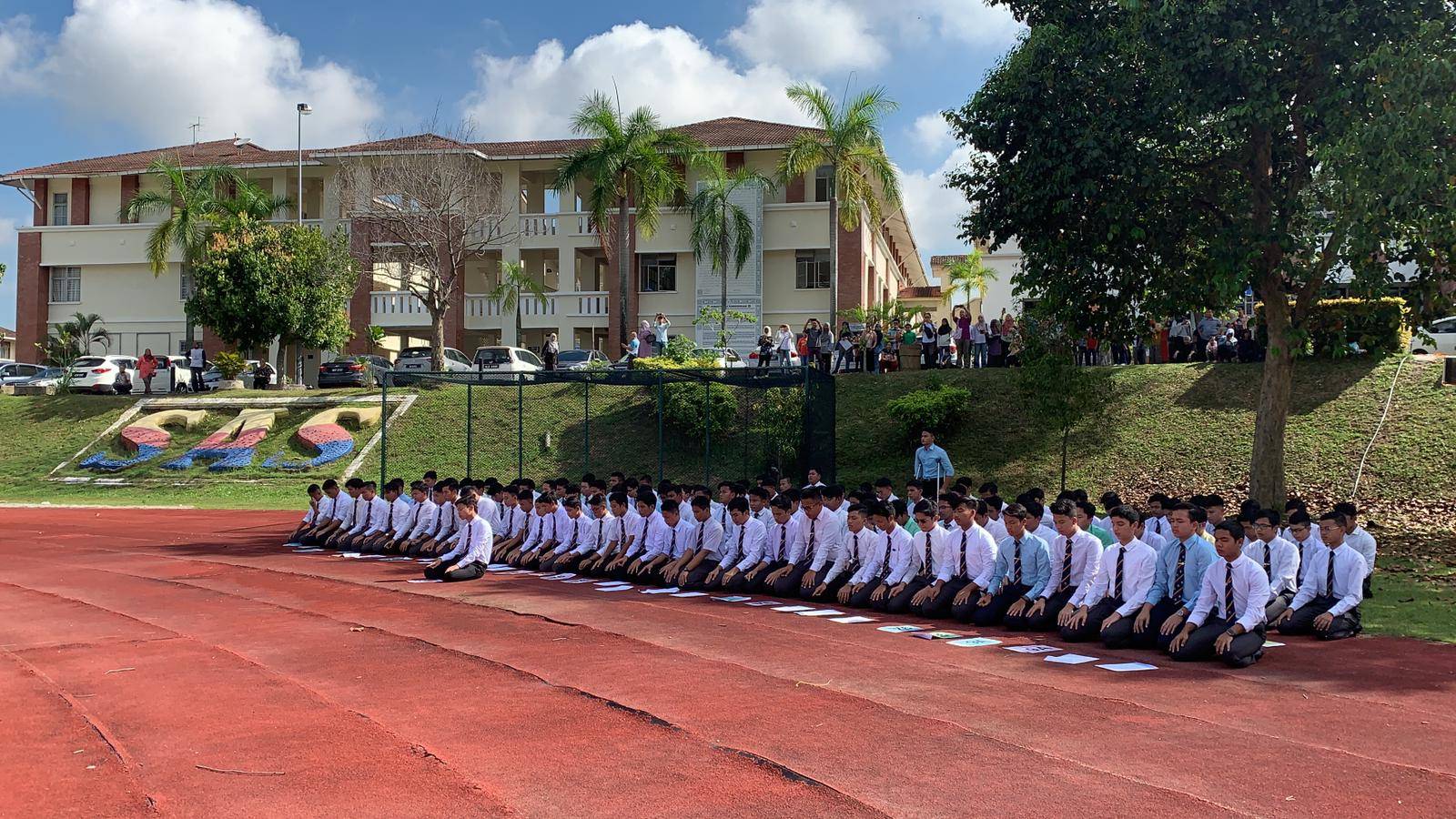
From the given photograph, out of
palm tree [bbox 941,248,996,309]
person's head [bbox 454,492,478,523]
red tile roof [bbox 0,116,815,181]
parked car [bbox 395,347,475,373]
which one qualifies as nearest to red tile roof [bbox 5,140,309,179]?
Result: red tile roof [bbox 0,116,815,181]

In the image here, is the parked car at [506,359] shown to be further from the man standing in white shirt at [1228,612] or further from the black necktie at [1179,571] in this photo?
the man standing in white shirt at [1228,612]

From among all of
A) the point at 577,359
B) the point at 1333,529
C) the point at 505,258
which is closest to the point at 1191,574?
the point at 1333,529

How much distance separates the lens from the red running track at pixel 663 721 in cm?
604

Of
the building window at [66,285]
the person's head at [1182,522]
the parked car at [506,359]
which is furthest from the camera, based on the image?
the building window at [66,285]

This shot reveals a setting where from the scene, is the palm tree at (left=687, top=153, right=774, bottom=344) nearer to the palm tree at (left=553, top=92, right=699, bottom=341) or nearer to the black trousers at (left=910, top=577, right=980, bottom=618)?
the palm tree at (left=553, top=92, right=699, bottom=341)

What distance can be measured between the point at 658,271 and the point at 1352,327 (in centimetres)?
2728

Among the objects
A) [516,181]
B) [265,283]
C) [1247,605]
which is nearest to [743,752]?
[1247,605]

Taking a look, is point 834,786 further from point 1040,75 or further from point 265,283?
point 265,283

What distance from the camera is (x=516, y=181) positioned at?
4384cm

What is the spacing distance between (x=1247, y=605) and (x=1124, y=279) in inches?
360

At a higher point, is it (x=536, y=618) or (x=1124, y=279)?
(x=1124, y=279)

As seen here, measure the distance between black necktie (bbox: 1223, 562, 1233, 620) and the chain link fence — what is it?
36.8 feet

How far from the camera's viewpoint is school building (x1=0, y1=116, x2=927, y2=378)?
41.3 meters

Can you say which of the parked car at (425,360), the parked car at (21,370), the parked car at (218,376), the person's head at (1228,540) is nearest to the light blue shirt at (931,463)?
the person's head at (1228,540)
